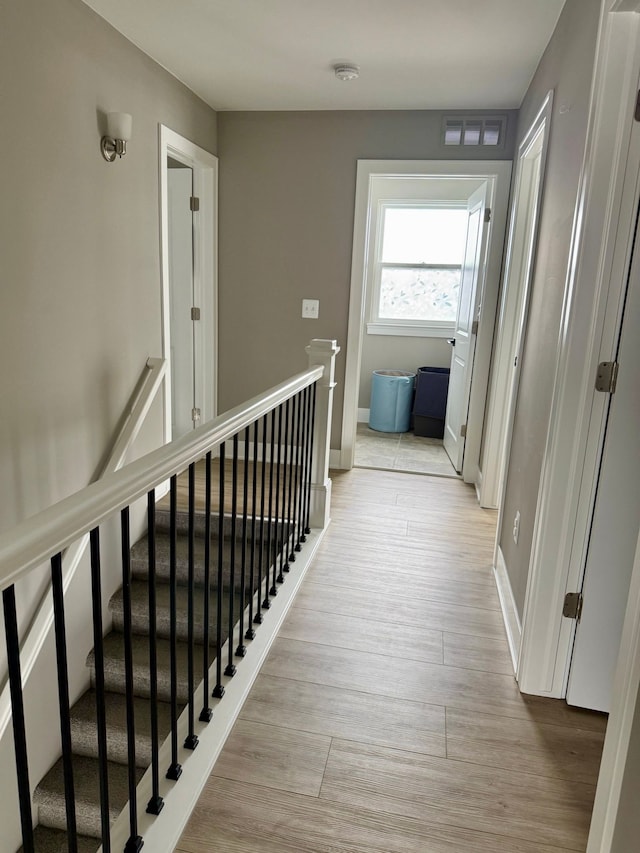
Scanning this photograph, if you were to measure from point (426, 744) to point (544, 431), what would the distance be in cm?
108

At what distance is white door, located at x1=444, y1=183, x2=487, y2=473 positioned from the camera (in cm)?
386

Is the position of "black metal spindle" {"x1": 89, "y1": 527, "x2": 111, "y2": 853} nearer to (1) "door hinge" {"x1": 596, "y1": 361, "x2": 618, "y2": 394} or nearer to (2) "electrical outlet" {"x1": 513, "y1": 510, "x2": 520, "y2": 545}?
(1) "door hinge" {"x1": 596, "y1": 361, "x2": 618, "y2": 394}

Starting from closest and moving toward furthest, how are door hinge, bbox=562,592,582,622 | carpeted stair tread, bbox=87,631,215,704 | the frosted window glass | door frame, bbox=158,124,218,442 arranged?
door hinge, bbox=562,592,582,622 < carpeted stair tread, bbox=87,631,215,704 < door frame, bbox=158,124,218,442 < the frosted window glass

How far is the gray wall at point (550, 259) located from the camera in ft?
6.15

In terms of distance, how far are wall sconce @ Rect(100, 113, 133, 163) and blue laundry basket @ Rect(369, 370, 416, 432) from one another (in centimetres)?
328

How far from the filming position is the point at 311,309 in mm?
4055

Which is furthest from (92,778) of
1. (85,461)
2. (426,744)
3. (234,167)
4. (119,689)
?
(234,167)

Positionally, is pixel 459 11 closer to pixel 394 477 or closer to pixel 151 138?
pixel 151 138

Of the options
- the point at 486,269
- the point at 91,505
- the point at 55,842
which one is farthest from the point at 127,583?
the point at 486,269

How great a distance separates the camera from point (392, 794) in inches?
60.9

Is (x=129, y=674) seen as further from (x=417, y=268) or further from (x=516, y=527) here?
(x=417, y=268)

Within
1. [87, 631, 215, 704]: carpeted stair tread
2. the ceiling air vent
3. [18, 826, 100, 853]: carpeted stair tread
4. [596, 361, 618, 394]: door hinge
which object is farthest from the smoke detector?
[18, 826, 100, 853]: carpeted stair tread

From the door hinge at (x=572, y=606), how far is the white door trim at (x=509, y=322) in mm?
1002

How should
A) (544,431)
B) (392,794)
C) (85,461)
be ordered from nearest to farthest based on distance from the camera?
(392,794), (544,431), (85,461)
